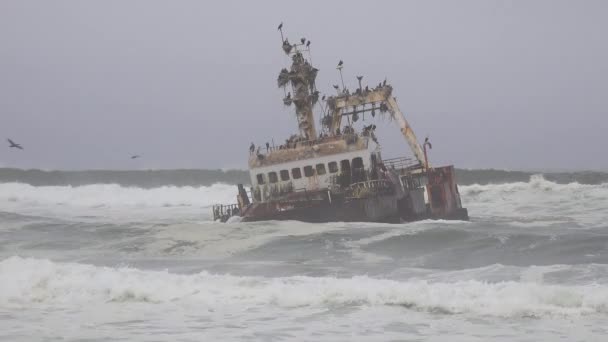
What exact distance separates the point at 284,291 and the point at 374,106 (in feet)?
68.1

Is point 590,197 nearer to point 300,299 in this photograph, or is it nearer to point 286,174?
point 286,174

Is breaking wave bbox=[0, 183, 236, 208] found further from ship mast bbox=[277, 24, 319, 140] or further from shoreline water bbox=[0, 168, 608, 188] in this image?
ship mast bbox=[277, 24, 319, 140]

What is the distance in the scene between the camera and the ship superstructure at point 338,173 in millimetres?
27750

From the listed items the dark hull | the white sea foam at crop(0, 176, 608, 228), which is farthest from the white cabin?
the white sea foam at crop(0, 176, 608, 228)

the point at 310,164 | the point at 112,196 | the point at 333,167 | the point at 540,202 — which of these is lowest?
the point at 540,202

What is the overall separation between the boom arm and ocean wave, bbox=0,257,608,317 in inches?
737

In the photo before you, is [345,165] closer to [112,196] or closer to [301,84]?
[301,84]

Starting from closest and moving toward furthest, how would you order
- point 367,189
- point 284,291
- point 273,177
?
point 284,291, point 367,189, point 273,177

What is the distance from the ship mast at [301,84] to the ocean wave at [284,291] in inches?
654

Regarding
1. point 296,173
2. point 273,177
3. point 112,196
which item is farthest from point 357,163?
point 112,196

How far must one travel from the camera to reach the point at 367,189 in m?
27.9

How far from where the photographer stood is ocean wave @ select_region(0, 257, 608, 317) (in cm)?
1261

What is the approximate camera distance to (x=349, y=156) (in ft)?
95.9

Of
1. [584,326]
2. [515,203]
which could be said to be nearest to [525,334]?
[584,326]
